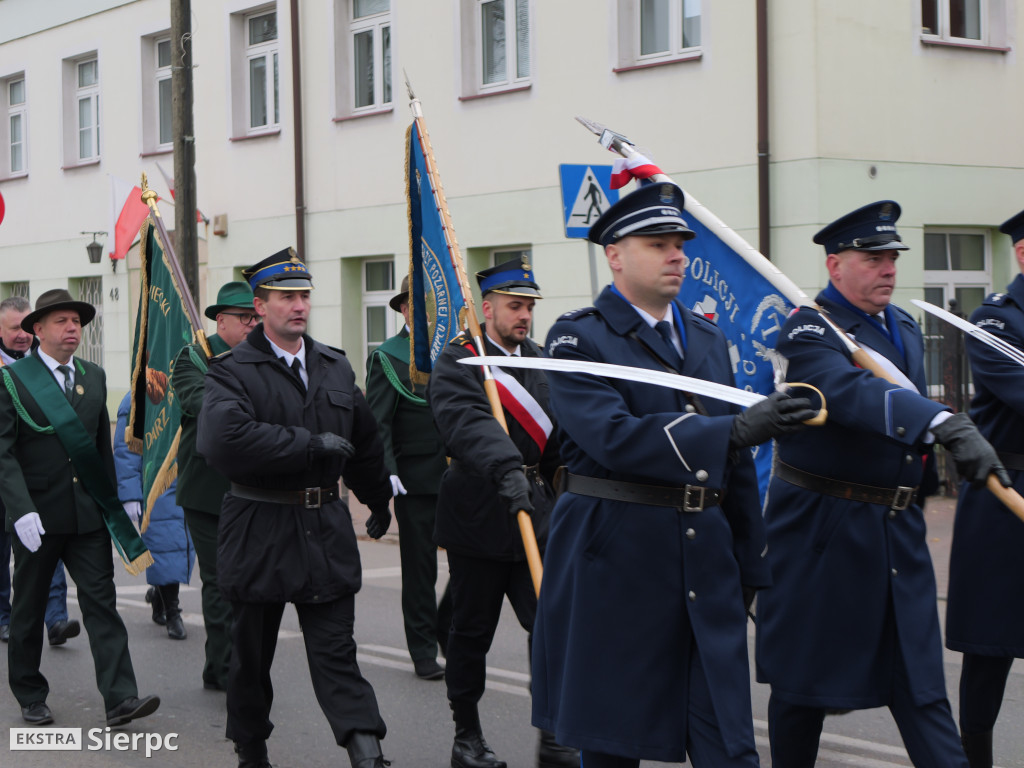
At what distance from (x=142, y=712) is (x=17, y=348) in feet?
12.9

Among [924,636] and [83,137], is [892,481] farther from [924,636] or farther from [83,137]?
[83,137]

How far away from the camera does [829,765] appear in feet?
19.0

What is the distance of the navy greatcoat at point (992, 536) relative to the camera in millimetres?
5027

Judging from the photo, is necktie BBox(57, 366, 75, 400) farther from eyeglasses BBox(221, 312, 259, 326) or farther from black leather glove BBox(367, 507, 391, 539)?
black leather glove BBox(367, 507, 391, 539)

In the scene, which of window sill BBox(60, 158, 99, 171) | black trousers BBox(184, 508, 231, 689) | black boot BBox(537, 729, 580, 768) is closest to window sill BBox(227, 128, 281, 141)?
window sill BBox(60, 158, 99, 171)

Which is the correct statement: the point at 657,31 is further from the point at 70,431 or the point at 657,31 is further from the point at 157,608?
the point at 70,431

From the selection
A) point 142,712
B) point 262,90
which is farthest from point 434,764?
point 262,90

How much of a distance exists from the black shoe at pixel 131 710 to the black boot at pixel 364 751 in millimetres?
1447

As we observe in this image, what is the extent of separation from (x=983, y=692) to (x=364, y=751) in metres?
2.20

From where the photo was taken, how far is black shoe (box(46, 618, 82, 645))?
8.52 m

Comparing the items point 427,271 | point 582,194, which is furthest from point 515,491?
point 582,194

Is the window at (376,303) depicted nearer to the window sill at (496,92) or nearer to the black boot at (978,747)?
the window sill at (496,92)

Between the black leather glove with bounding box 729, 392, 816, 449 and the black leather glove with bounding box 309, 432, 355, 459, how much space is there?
198 cm

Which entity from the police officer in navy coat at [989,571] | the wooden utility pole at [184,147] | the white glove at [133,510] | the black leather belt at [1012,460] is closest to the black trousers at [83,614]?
the white glove at [133,510]
